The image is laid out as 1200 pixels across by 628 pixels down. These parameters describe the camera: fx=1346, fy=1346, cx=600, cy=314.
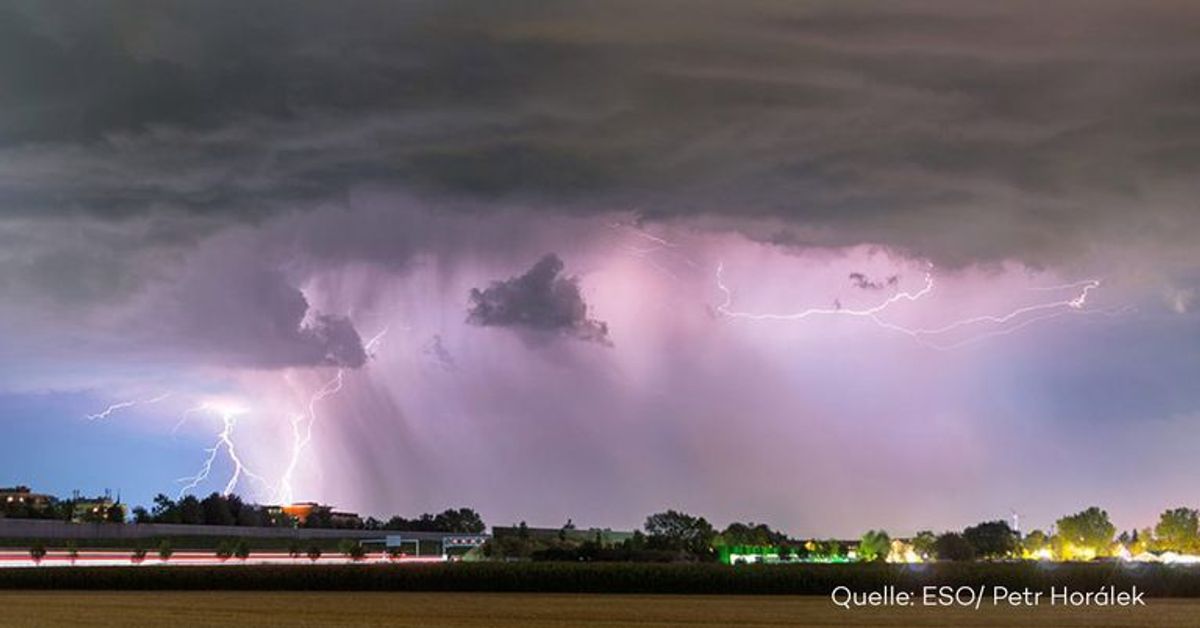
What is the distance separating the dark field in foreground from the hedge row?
4.33 m

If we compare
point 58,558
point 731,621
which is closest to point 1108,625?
point 731,621

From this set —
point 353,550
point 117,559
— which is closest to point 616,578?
point 117,559

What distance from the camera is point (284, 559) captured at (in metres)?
151

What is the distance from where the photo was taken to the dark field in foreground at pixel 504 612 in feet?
165

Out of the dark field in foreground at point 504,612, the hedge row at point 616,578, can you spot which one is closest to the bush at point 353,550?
the hedge row at point 616,578

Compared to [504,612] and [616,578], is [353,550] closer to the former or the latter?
[616,578]

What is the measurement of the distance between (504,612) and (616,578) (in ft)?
68.3

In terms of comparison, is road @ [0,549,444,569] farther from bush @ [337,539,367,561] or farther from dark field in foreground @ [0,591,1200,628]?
dark field in foreground @ [0,591,1200,628]

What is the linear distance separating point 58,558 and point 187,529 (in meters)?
59.5

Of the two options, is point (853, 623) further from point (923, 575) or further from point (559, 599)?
point (923, 575)

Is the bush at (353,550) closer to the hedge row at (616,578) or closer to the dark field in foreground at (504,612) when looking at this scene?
the hedge row at (616,578)

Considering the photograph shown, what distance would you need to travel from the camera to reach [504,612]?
57000 mm

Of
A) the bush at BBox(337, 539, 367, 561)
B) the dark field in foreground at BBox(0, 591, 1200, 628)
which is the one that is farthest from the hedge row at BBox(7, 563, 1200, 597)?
the bush at BBox(337, 539, 367, 561)

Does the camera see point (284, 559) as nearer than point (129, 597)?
No
